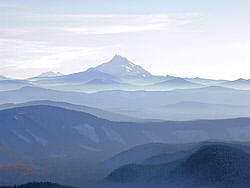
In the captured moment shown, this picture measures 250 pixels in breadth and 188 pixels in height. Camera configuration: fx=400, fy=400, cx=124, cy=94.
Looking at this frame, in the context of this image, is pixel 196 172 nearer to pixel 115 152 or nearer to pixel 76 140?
pixel 115 152

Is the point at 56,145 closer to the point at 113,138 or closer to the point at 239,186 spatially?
the point at 113,138

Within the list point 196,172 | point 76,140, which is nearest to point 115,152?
point 76,140

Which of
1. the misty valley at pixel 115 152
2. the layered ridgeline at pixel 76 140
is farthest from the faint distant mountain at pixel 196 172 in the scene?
the layered ridgeline at pixel 76 140

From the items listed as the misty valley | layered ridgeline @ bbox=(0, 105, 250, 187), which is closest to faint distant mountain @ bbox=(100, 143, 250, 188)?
the misty valley

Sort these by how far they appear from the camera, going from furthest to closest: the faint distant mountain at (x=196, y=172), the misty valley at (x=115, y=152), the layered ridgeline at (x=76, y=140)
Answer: the layered ridgeline at (x=76, y=140) < the misty valley at (x=115, y=152) < the faint distant mountain at (x=196, y=172)

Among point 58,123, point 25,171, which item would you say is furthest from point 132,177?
point 58,123

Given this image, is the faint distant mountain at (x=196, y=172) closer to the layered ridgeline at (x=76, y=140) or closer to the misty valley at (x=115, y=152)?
the misty valley at (x=115, y=152)
